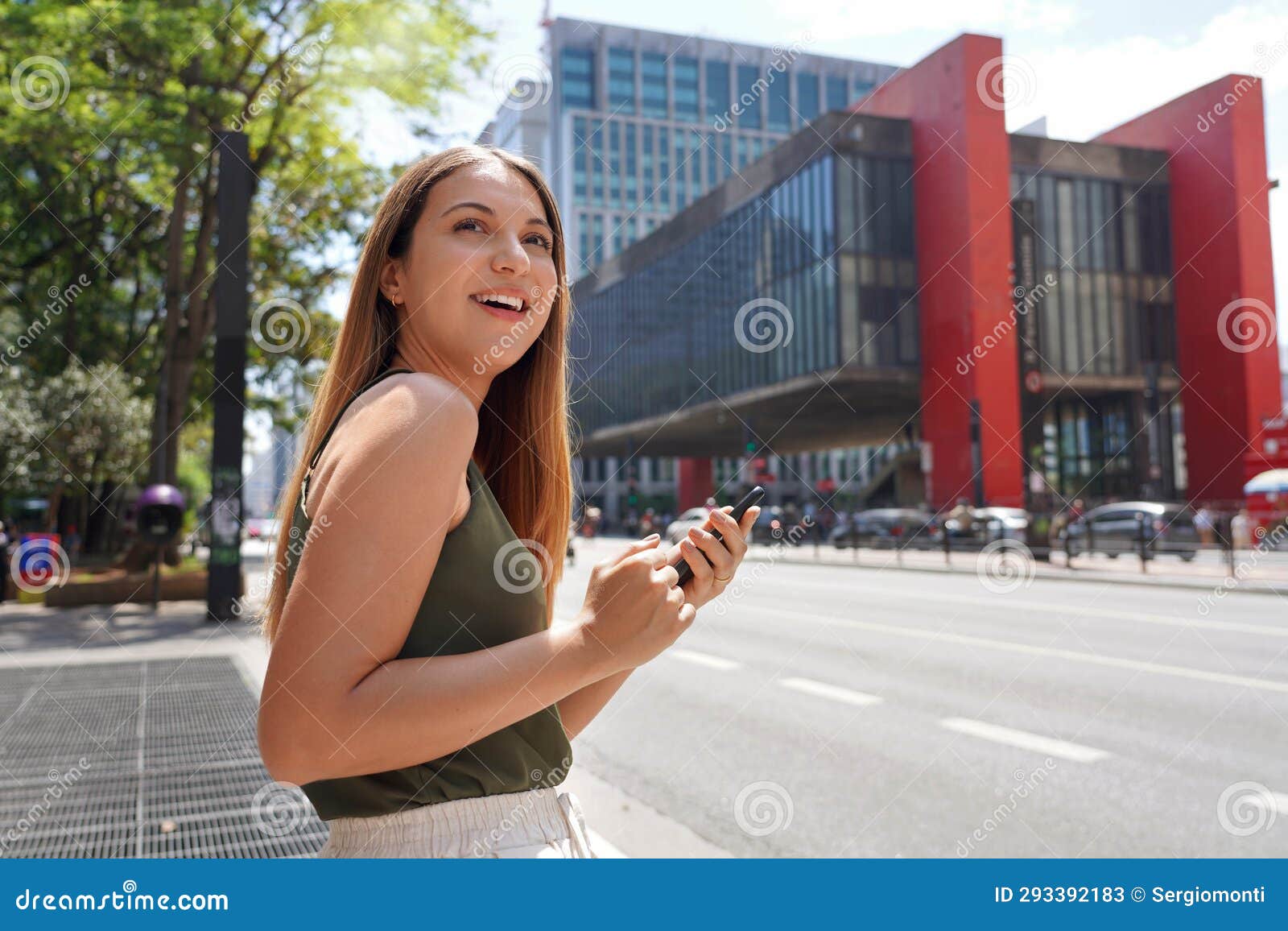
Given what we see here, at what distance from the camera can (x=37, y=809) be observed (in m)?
4.73

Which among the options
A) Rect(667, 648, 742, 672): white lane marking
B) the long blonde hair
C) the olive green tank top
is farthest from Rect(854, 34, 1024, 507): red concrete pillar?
the olive green tank top

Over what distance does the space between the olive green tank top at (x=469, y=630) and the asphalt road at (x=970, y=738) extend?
331cm

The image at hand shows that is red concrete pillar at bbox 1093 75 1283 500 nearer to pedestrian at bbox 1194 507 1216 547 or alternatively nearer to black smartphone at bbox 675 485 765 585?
pedestrian at bbox 1194 507 1216 547

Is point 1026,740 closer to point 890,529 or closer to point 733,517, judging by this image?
point 733,517

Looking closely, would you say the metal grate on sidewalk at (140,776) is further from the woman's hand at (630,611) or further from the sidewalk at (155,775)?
the woman's hand at (630,611)

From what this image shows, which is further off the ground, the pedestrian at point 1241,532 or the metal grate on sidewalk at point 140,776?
the pedestrian at point 1241,532

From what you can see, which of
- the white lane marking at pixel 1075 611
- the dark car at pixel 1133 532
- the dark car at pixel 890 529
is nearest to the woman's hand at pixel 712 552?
the white lane marking at pixel 1075 611

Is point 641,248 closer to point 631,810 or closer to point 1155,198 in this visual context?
point 1155,198

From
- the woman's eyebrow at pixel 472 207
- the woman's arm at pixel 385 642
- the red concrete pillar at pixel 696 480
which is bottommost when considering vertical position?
the woman's arm at pixel 385 642

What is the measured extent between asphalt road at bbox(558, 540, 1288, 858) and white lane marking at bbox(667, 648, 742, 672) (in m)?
0.05

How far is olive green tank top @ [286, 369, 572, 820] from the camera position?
1.17 metres

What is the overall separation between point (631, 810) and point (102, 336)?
23896 millimetres

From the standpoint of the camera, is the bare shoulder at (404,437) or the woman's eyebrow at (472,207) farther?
the woman's eyebrow at (472,207)

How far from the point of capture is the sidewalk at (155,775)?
4277mm
